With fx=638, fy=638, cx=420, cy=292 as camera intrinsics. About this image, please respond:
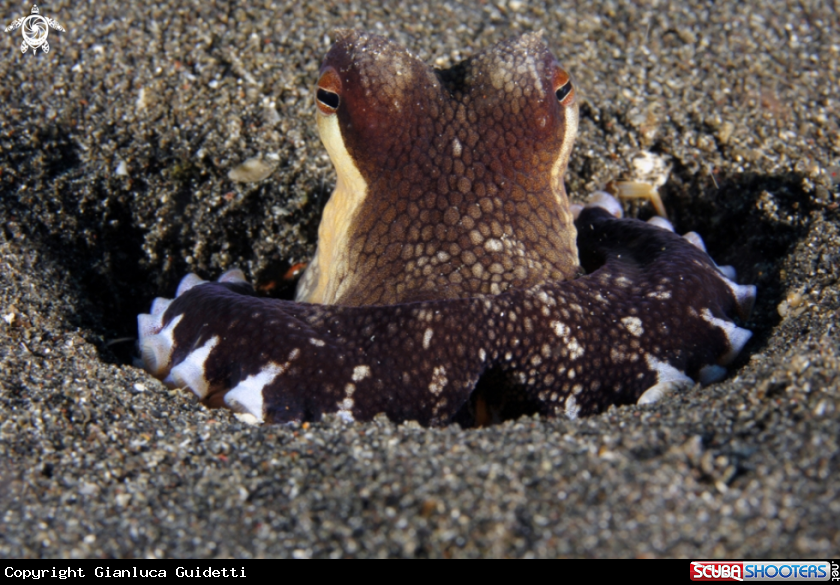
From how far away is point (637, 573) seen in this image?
151cm

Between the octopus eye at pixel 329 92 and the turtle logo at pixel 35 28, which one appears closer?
the octopus eye at pixel 329 92

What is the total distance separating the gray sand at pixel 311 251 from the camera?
1638 mm

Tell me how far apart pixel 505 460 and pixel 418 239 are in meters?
1.07

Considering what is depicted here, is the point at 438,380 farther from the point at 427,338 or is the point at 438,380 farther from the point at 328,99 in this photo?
the point at 328,99

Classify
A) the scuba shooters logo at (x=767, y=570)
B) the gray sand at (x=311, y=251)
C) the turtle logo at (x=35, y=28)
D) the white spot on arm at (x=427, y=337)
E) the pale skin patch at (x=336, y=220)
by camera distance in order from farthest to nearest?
the turtle logo at (x=35, y=28) < the pale skin patch at (x=336, y=220) < the white spot on arm at (x=427, y=337) < the gray sand at (x=311, y=251) < the scuba shooters logo at (x=767, y=570)

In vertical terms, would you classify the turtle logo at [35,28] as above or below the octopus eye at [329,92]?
above

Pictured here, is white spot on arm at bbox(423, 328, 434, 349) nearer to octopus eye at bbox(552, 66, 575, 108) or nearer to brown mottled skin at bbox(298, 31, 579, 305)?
brown mottled skin at bbox(298, 31, 579, 305)

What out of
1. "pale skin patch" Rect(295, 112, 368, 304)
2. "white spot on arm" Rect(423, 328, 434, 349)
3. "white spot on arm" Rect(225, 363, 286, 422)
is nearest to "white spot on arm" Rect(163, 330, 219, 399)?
"white spot on arm" Rect(225, 363, 286, 422)

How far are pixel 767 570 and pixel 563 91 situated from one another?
6.38 feet

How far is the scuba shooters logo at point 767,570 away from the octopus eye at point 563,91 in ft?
6.15

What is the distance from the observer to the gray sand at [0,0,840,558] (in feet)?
5.37

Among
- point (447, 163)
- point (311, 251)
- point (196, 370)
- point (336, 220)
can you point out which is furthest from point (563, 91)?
point (196, 370)

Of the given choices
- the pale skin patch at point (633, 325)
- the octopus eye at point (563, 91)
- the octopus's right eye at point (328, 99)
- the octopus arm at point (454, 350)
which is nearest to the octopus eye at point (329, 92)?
the octopus's right eye at point (328, 99)

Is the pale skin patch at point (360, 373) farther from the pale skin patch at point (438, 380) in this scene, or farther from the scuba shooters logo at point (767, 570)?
the scuba shooters logo at point (767, 570)
